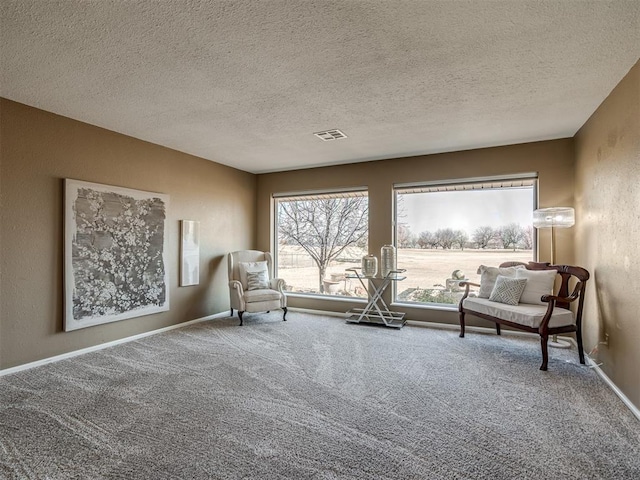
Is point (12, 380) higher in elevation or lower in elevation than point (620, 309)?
lower

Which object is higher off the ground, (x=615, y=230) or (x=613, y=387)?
(x=615, y=230)

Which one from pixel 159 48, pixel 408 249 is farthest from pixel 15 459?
pixel 408 249

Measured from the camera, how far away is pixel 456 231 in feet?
16.4

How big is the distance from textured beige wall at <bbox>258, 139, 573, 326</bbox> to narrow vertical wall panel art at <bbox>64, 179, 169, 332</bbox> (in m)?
2.18

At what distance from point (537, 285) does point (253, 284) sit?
380cm

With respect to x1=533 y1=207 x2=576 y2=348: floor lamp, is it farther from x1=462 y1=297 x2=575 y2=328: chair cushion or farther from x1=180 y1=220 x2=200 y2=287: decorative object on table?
x1=180 y1=220 x2=200 y2=287: decorative object on table

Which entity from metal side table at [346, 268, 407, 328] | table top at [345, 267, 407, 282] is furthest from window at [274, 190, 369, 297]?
table top at [345, 267, 407, 282]

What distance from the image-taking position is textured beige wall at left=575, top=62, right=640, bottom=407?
244cm

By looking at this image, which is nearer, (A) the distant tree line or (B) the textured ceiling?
(B) the textured ceiling

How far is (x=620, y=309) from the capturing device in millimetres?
2707

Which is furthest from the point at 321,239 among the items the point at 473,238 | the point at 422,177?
A: the point at 473,238

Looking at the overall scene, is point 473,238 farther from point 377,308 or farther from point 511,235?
point 377,308

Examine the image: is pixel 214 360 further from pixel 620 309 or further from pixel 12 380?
pixel 620 309

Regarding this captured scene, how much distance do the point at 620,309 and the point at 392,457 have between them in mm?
2305
